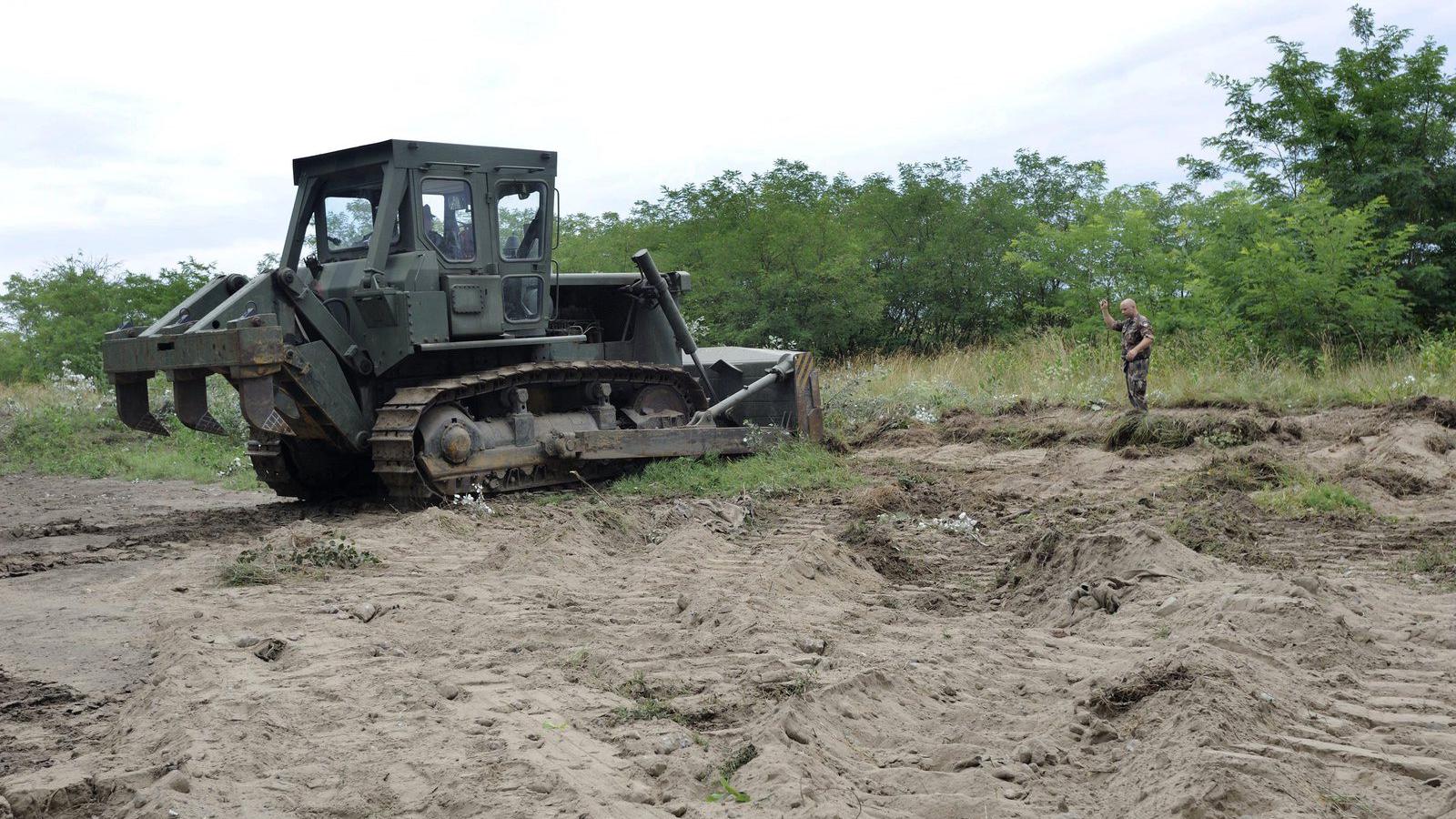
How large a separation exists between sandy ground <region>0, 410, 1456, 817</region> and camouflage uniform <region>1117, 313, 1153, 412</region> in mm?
5331

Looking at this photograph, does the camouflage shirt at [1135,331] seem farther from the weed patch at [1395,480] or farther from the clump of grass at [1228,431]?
the weed patch at [1395,480]

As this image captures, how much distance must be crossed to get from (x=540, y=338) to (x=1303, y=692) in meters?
7.85

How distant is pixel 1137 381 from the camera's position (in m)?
14.1

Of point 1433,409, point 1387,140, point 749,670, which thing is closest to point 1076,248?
point 1387,140

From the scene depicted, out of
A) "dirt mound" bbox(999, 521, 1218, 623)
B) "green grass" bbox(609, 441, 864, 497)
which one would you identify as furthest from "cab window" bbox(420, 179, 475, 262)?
"dirt mound" bbox(999, 521, 1218, 623)

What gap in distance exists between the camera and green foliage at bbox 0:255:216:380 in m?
27.3

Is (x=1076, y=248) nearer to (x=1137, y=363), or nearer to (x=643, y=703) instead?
(x=1137, y=363)

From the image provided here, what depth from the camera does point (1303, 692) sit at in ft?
14.0

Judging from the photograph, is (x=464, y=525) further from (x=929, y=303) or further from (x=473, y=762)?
(x=929, y=303)

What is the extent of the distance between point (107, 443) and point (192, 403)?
955 centimetres

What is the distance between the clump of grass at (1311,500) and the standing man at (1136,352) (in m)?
5.01


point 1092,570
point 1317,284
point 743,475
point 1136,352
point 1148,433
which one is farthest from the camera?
point 1317,284

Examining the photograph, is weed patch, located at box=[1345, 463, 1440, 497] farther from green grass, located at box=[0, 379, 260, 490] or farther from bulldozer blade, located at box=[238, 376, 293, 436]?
green grass, located at box=[0, 379, 260, 490]

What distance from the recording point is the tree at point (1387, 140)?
18.5 metres
